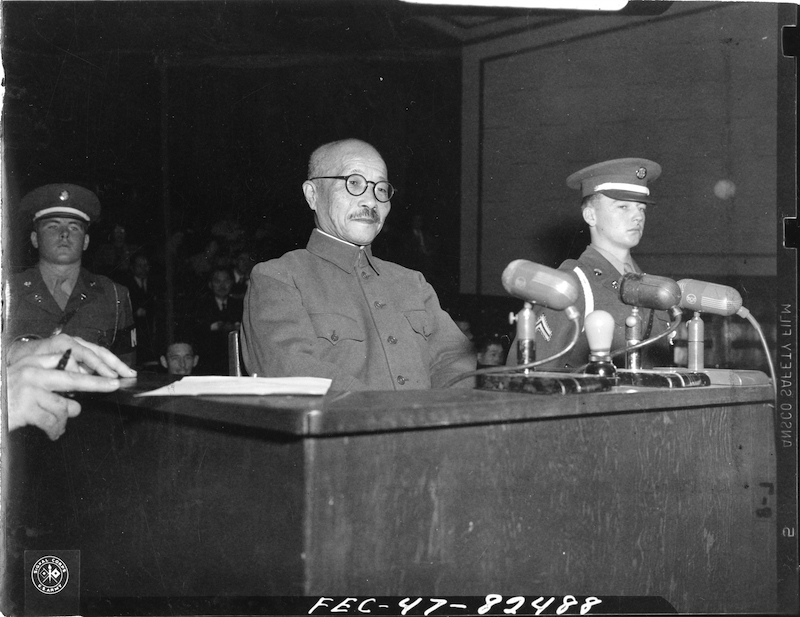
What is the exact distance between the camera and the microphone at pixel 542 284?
184 centimetres

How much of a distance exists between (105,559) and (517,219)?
7.27 feet

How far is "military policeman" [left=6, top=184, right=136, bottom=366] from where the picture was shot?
2098 millimetres

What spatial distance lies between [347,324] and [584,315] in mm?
725

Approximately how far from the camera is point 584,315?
2520mm

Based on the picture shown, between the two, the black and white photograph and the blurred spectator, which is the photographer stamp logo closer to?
the black and white photograph

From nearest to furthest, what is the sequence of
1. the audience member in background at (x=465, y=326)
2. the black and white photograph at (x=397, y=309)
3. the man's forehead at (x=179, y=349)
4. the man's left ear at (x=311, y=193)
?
1. the black and white photograph at (x=397, y=309)
2. the man's left ear at (x=311, y=193)
3. the audience member in background at (x=465, y=326)
4. the man's forehead at (x=179, y=349)

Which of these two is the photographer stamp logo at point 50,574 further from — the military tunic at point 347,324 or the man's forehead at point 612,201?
the man's forehead at point 612,201

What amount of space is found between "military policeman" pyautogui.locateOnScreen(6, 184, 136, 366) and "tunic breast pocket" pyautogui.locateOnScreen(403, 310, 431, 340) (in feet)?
3.07

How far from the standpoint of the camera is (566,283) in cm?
184

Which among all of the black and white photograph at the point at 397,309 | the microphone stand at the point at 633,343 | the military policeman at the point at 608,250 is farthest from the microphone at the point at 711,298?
the military policeman at the point at 608,250

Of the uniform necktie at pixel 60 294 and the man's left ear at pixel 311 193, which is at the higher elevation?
the man's left ear at pixel 311 193

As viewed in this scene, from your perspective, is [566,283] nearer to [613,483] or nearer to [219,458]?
[613,483]

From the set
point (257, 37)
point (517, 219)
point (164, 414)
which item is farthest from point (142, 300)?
point (164, 414)

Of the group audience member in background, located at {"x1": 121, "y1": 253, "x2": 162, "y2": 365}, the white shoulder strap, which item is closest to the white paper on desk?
the white shoulder strap
